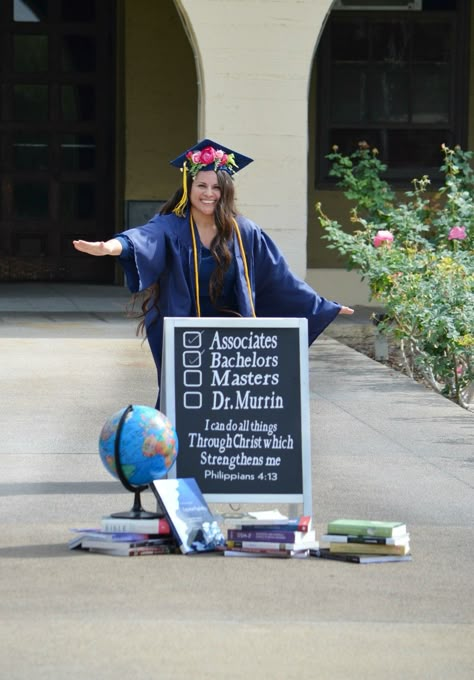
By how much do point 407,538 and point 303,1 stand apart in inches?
334

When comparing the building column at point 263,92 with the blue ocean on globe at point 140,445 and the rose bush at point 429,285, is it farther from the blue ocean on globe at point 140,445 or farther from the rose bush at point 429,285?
the blue ocean on globe at point 140,445

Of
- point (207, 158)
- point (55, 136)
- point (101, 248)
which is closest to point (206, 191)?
point (207, 158)

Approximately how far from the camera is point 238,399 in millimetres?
6555

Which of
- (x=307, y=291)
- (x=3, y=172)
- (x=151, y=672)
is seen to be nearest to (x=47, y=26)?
(x=3, y=172)

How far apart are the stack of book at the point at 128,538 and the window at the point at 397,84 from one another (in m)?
10.7

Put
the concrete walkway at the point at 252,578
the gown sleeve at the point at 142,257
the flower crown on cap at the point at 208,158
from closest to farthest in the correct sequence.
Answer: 1. the concrete walkway at the point at 252,578
2. the gown sleeve at the point at 142,257
3. the flower crown on cap at the point at 208,158

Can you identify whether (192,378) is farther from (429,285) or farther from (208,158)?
(429,285)

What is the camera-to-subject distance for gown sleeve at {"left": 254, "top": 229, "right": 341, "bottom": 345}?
706 centimetres

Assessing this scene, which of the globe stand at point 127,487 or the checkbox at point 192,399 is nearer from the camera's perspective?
the globe stand at point 127,487

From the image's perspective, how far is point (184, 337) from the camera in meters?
6.55

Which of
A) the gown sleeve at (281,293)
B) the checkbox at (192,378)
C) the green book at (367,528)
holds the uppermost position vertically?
the gown sleeve at (281,293)

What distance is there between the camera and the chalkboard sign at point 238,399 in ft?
21.3

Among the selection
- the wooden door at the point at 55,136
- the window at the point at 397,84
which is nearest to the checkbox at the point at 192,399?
the window at the point at 397,84

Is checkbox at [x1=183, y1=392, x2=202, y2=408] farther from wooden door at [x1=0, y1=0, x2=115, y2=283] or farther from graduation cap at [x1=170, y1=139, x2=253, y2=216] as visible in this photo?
wooden door at [x1=0, y1=0, x2=115, y2=283]
